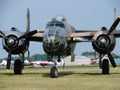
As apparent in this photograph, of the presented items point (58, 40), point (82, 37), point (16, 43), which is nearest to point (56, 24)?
point (58, 40)

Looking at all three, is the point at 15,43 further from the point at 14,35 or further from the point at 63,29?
the point at 63,29

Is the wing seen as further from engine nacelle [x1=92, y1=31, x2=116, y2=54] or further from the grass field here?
the grass field

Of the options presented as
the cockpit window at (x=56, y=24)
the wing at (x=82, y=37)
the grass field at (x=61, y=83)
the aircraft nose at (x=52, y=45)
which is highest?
the cockpit window at (x=56, y=24)

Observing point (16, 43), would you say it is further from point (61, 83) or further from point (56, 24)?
point (61, 83)

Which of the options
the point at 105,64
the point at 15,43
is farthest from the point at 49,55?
the point at 105,64

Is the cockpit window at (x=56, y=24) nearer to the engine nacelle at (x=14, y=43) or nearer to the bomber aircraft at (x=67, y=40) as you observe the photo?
the bomber aircraft at (x=67, y=40)

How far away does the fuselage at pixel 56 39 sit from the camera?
22328 millimetres

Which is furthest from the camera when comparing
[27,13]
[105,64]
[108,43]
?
[27,13]

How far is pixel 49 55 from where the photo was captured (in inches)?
923

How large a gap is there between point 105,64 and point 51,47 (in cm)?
526

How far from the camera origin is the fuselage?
73.3 ft

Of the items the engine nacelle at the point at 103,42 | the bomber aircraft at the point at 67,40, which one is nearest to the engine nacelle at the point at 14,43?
the bomber aircraft at the point at 67,40

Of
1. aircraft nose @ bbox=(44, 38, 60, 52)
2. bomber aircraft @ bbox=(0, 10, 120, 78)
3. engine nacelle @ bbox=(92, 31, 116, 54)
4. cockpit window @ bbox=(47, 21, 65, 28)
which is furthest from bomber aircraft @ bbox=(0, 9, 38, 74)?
engine nacelle @ bbox=(92, 31, 116, 54)

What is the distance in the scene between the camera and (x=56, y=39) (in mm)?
22406
